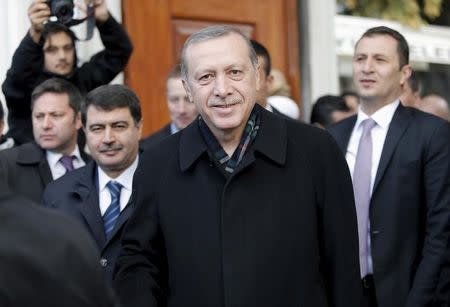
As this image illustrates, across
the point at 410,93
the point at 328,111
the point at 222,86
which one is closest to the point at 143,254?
A: the point at 222,86

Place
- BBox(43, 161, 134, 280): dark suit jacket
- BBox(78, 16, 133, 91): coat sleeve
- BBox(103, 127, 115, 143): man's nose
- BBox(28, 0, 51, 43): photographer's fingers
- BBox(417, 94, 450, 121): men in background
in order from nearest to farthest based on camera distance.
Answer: BBox(43, 161, 134, 280): dark suit jacket
BBox(103, 127, 115, 143): man's nose
BBox(28, 0, 51, 43): photographer's fingers
BBox(78, 16, 133, 91): coat sleeve
BBox(417, 94, 450, 121): men in background

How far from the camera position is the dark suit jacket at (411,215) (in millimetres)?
4797

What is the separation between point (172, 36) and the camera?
7.75 meters

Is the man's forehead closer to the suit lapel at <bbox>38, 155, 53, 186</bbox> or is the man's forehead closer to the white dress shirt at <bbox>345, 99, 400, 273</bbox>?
the suit lapel at <bbox>38, 155, 53, 186</bbox>

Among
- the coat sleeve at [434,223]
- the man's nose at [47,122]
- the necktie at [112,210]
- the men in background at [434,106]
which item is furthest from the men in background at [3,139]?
the men in background at [434,106]

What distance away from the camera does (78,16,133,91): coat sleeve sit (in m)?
5.91

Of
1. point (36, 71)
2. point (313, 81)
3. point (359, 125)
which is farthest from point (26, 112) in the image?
point (313, 81)

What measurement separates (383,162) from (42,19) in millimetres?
2092

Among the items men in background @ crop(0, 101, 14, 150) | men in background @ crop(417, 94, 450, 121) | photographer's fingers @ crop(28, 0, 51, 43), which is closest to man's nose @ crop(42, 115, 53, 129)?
men in background @ crop(0, 101, 14, 150)

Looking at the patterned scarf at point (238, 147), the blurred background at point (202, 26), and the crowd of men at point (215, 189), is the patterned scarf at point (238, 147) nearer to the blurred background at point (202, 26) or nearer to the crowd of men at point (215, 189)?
the crowd of men at point (215, 189)

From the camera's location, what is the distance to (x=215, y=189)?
3475mm

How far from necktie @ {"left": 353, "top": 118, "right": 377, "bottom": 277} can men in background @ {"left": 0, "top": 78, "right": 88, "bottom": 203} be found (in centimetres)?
159

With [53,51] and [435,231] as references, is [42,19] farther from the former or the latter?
[435,231]

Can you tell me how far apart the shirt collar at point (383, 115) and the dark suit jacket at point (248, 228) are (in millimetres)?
1639
